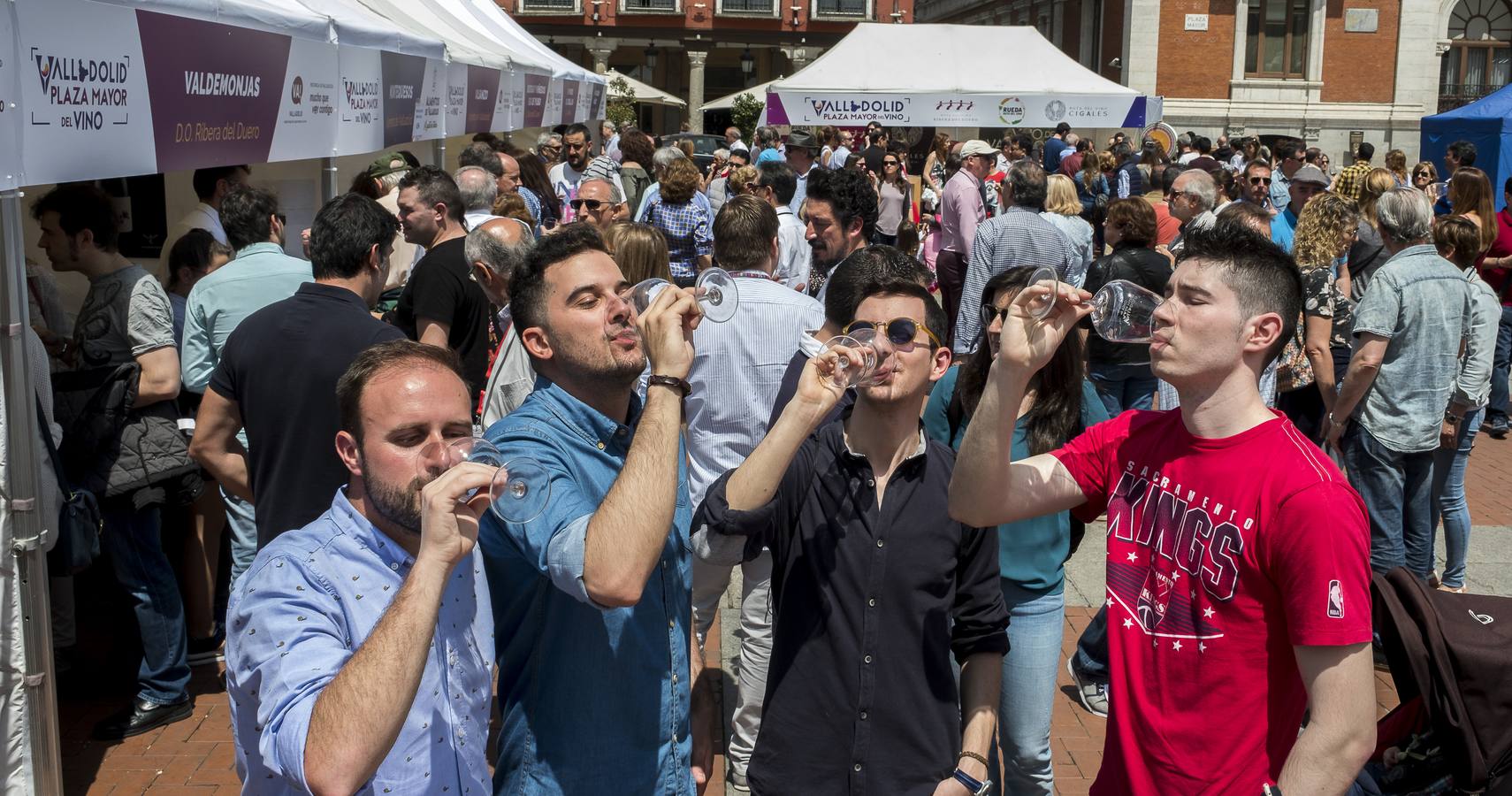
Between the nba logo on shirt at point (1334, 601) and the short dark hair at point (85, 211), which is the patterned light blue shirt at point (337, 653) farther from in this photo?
the short dark hair at point (85, 211)

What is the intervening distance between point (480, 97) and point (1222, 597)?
9.15 metres

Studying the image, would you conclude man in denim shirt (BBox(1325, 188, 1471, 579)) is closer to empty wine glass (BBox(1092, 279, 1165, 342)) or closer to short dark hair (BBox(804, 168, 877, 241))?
short dark hair (BBox(804, 168, 877, 241))

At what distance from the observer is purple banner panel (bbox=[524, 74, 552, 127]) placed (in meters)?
12.6

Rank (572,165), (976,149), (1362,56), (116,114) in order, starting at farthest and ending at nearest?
(1362,56) → (572,165) → (976,149) → (116,114)

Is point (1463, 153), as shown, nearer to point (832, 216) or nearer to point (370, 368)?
point (832, 216)

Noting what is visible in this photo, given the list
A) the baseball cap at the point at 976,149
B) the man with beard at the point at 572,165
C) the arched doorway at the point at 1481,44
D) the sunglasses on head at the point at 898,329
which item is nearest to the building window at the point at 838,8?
the arched doorway at the point at 1481,44

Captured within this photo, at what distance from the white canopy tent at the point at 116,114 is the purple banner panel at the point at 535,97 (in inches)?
202

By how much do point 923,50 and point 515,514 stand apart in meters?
17.0

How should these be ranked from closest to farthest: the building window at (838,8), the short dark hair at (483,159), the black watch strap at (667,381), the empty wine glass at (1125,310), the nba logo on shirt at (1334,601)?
1. the nba logo on shirt at (1334,601)
2. the black watch strap at (667,381)
3. the empty wine glass at (1125,310)
4. the short dark hair at (483,159)
5. the building window at (838,8)

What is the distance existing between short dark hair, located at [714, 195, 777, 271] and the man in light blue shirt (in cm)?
167

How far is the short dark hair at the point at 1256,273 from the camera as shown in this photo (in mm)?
2283

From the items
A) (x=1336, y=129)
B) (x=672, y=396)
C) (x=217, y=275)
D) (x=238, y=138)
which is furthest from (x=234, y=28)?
(x=1336, y=129)

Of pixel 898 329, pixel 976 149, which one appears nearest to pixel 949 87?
pixel 976 149

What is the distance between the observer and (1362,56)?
39.2 m
